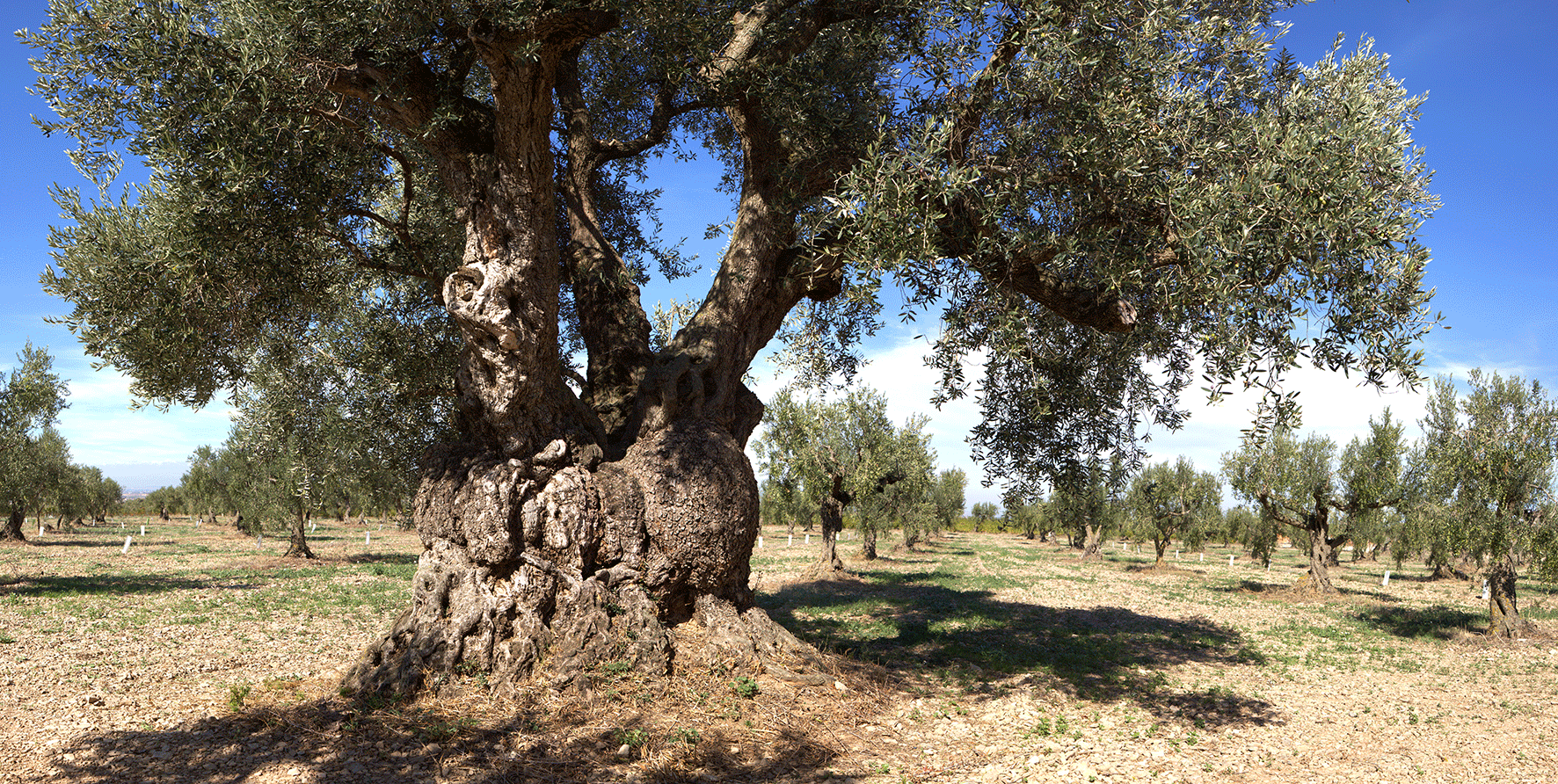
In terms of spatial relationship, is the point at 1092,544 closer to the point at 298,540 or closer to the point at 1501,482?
the point at 1501,482

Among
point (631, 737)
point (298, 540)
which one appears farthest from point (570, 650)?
point (298, 540)

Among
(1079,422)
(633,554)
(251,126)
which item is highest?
(251,126)

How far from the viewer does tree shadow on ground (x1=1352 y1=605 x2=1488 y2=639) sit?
1916 centimetres

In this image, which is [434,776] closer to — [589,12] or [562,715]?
[562,715]

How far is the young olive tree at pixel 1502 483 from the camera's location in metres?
18.3

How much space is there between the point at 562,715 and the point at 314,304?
21.6 feet

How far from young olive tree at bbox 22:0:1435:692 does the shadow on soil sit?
756 mm

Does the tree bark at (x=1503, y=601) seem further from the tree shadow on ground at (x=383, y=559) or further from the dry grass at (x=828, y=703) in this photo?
the tree shadow on ground at (x=383, y=559)

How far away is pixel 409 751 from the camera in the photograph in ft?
22.5

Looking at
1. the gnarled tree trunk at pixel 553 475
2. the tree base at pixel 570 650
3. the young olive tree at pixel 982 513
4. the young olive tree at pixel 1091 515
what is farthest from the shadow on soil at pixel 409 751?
the young olive tree at pixel 982 513

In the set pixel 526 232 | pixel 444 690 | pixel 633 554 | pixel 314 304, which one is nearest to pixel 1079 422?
pixel 633 554

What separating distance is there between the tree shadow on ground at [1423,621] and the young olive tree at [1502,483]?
2.96 ft

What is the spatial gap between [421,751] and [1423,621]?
25.6m

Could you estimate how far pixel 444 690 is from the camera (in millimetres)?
7984
